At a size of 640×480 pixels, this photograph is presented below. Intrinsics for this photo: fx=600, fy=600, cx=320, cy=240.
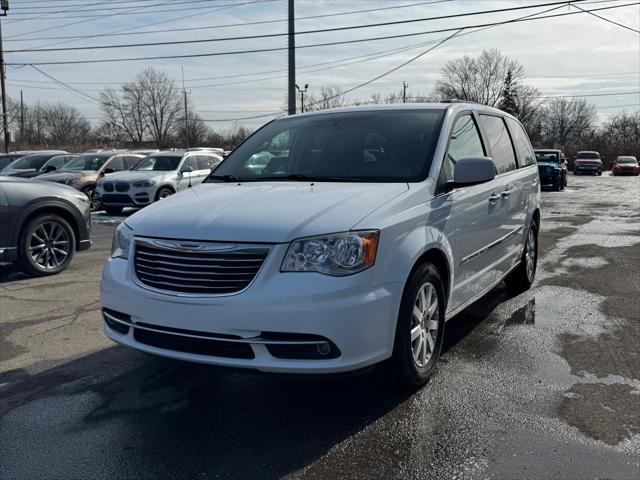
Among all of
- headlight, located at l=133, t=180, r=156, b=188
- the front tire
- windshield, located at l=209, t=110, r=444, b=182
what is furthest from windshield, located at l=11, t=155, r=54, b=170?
the front tire

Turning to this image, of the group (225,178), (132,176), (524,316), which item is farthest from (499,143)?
(132,176)

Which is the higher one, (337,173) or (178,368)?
(337,173)

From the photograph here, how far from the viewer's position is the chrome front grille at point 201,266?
126 inches

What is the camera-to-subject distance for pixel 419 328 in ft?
12.3

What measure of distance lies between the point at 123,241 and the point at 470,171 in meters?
2.35

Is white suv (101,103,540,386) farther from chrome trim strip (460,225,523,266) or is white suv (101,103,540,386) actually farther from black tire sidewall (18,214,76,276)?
black tire sidewall (18,214,76,276)

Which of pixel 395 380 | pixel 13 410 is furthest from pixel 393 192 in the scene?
pixel 13 410

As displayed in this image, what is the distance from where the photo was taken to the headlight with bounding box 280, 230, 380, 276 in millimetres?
3182

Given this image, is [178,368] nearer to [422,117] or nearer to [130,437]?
[130,437]

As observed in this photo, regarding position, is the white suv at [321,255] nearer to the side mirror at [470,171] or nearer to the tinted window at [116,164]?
the side mirror at [470,171]

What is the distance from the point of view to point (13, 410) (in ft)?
12.0

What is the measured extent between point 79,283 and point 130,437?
4.35m

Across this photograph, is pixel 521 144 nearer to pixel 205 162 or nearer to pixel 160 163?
pixel 205 162

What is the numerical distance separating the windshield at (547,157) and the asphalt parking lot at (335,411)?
23178 mm
